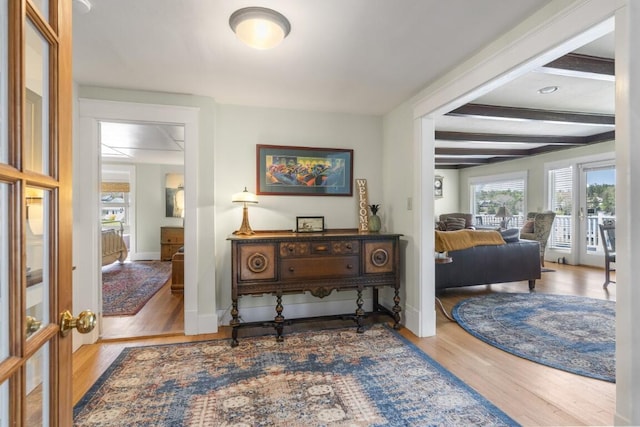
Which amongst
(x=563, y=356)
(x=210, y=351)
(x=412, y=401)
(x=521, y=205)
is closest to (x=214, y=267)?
(x=210, y=351)

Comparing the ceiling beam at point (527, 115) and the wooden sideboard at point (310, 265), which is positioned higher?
the ceiling beam at point (527, 115)

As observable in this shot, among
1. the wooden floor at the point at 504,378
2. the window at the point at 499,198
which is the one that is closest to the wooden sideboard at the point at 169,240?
the wooden floor at the point at 504,378

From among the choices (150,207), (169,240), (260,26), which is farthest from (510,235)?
(150,207)

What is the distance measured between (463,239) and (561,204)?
3815mm

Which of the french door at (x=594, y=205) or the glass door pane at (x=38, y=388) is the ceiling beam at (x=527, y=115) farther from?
the glass door pane at (x=38, y=388)

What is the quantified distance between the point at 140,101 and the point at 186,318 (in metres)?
1.99

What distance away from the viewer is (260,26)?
5.69 ft

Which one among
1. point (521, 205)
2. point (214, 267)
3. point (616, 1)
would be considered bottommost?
point (214, 267)

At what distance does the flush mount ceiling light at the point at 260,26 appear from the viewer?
1.69 m

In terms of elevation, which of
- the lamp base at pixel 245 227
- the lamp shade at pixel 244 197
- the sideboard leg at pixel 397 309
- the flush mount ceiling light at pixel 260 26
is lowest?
the sideboard leg at pixel 397 309

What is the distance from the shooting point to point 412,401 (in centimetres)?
189

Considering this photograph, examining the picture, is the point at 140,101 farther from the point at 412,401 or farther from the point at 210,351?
the point at 412,401

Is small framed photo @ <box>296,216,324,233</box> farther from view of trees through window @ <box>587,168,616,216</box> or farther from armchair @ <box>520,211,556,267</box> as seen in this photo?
view of trees through window @ <box>587,168,616,216</box>

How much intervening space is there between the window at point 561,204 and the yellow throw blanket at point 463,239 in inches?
119
